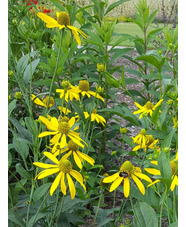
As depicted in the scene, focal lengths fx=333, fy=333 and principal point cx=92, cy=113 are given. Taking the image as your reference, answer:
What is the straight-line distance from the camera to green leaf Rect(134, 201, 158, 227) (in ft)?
2.13

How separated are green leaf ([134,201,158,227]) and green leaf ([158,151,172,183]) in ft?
0.41

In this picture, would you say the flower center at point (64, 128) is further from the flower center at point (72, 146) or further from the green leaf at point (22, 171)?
the green leaf at point (22, 171)

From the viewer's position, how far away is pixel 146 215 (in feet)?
2.19

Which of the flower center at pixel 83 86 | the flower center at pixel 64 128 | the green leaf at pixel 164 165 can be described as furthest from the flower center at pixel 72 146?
the flower center at pixel 83 86

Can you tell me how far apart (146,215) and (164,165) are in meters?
0.15

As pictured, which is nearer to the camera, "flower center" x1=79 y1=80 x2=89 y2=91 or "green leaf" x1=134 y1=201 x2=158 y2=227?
"green leaf" x1=134 y1=201 x2=158 y2=227

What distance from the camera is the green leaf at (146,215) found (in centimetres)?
65

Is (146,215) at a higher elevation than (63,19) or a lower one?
lower

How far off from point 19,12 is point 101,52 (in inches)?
21.6

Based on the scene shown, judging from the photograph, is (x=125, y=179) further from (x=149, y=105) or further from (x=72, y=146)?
(x=149, y=105)

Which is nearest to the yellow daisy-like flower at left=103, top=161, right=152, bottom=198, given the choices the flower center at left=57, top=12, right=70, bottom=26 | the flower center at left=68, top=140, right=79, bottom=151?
the flower center at left=68, top=140, right=79, bottom=151

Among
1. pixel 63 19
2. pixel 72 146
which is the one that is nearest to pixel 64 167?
pixel 72 146

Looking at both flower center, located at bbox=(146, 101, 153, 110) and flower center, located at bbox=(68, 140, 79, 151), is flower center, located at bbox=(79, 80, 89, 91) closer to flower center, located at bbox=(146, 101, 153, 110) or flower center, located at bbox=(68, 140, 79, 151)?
flower center, located at bbox=(146, 101, 153, 110)

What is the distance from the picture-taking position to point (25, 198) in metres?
1.00
